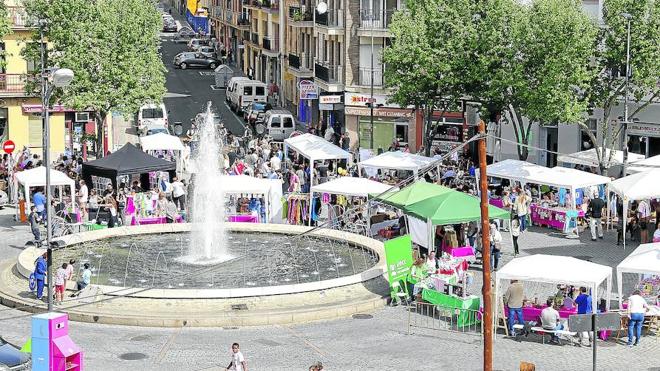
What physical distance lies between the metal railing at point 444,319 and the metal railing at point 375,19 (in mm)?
32815

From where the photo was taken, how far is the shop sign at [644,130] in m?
50.6

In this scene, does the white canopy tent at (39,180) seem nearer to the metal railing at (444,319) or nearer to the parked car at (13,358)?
the metal railing at (444,319)

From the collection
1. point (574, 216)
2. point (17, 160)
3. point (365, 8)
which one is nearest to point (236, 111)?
point (365, 8)

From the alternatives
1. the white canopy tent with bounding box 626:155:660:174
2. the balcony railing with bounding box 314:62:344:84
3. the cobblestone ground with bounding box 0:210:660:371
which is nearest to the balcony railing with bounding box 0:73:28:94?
the balcony railing with bounding box 314:62:344:84

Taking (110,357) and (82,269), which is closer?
(110,357)

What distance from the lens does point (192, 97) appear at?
81.9m

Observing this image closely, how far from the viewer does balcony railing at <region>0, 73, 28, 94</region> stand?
191ft

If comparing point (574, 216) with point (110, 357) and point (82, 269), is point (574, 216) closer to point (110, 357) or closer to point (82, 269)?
point (82, 269)

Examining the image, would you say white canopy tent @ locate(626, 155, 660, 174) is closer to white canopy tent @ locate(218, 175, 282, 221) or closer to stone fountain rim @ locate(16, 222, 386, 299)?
stone fountain rim @ locate(16, 222, 386, 299)

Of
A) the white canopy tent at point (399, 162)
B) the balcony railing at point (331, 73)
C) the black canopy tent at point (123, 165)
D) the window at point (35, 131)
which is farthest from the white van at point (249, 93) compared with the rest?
the black canopy tent at point (123, 165)

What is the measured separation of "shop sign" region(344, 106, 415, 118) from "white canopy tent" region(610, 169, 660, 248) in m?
21.6

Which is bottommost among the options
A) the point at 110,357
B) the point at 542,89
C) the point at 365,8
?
the point at 110,357

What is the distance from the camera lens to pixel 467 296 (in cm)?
2788

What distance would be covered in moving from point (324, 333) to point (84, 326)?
217 inches
